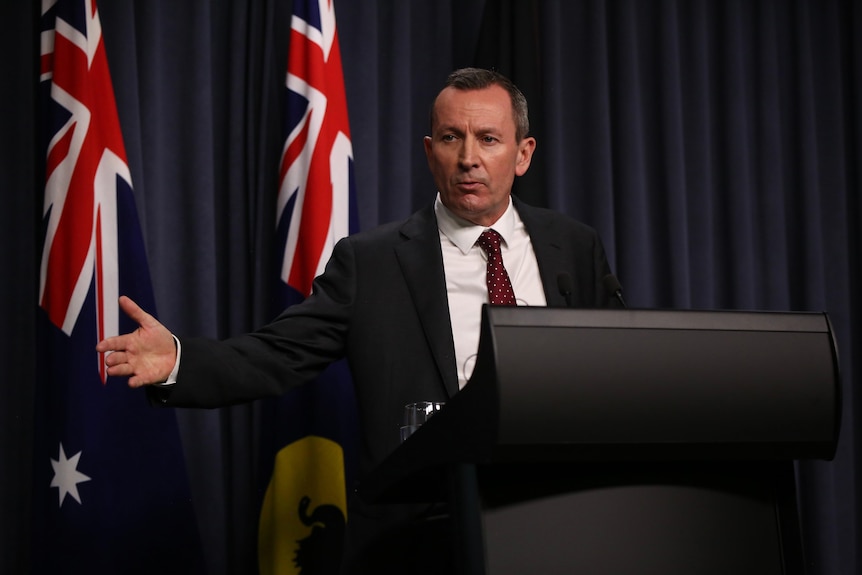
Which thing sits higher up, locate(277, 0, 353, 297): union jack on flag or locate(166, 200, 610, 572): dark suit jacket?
locate(277, 0, 353, 297): union jack on flag

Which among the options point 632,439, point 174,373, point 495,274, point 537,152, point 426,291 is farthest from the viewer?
point 537,152

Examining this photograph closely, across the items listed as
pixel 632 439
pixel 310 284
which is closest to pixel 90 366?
pixel 310 284

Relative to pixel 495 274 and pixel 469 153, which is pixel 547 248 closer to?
pixel 495 274

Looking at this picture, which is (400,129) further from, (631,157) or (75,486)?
(75,486)

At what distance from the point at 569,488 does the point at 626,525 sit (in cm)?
9

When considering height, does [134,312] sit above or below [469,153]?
below

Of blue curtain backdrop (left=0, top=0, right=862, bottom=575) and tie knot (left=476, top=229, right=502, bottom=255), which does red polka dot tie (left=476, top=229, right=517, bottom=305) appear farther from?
blue curtain backdrop (left=0, top=0, right=862, bottom=575)

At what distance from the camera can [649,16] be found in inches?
144

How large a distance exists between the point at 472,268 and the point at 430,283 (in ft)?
0.64

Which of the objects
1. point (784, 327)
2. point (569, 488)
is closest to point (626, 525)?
point (569, 488)

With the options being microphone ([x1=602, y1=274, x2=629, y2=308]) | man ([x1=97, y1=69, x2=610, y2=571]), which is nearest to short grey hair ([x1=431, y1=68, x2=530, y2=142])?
man ([x1=97, y1=69, x2=610, y2=571])

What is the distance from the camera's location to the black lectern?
110cm

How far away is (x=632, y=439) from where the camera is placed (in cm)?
114

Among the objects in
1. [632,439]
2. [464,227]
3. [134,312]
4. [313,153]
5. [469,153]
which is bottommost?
[632,439]
